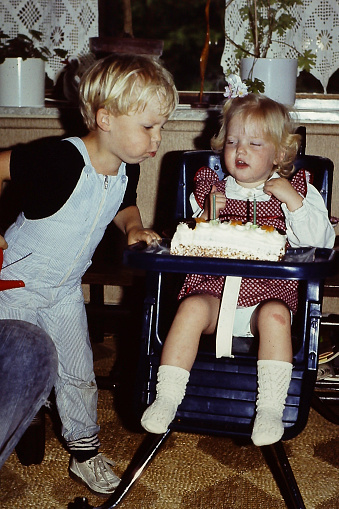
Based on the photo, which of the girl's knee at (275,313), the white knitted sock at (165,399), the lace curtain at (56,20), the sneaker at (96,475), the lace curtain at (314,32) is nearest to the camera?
the white knitted sock at (165,399)

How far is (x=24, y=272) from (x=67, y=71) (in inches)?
56.9

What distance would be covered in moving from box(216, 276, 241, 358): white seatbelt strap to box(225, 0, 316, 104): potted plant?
1118 millimetres

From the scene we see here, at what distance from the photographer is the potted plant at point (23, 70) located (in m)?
2.59

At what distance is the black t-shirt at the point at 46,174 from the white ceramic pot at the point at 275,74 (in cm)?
116

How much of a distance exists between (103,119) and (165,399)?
727 mm

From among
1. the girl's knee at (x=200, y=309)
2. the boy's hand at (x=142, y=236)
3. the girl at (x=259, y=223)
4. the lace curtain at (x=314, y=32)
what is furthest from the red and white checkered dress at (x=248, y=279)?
the lace curtain at (x=314, y=32)

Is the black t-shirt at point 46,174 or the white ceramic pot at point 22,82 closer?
the black t-shirt at point 46,174

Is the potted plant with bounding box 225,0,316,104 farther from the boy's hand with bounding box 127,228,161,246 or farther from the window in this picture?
the boy's hand with bounding box 127,228,161,246

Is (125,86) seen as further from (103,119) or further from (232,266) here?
(232,266)

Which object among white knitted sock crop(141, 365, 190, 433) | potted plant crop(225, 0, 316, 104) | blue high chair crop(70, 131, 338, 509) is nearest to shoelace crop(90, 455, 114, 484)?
blue high chair crop(70, 131, 338, 509)

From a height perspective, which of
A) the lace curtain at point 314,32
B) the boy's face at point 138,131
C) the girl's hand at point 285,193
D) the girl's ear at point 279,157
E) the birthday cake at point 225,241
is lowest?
the birthday cake at point 225,241

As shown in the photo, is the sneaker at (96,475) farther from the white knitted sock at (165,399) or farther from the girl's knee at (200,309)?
the girl's knee at (200,309)

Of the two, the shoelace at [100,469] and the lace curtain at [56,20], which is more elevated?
the lace curtain at [56,20]

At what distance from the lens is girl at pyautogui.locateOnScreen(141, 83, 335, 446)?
1424mm
